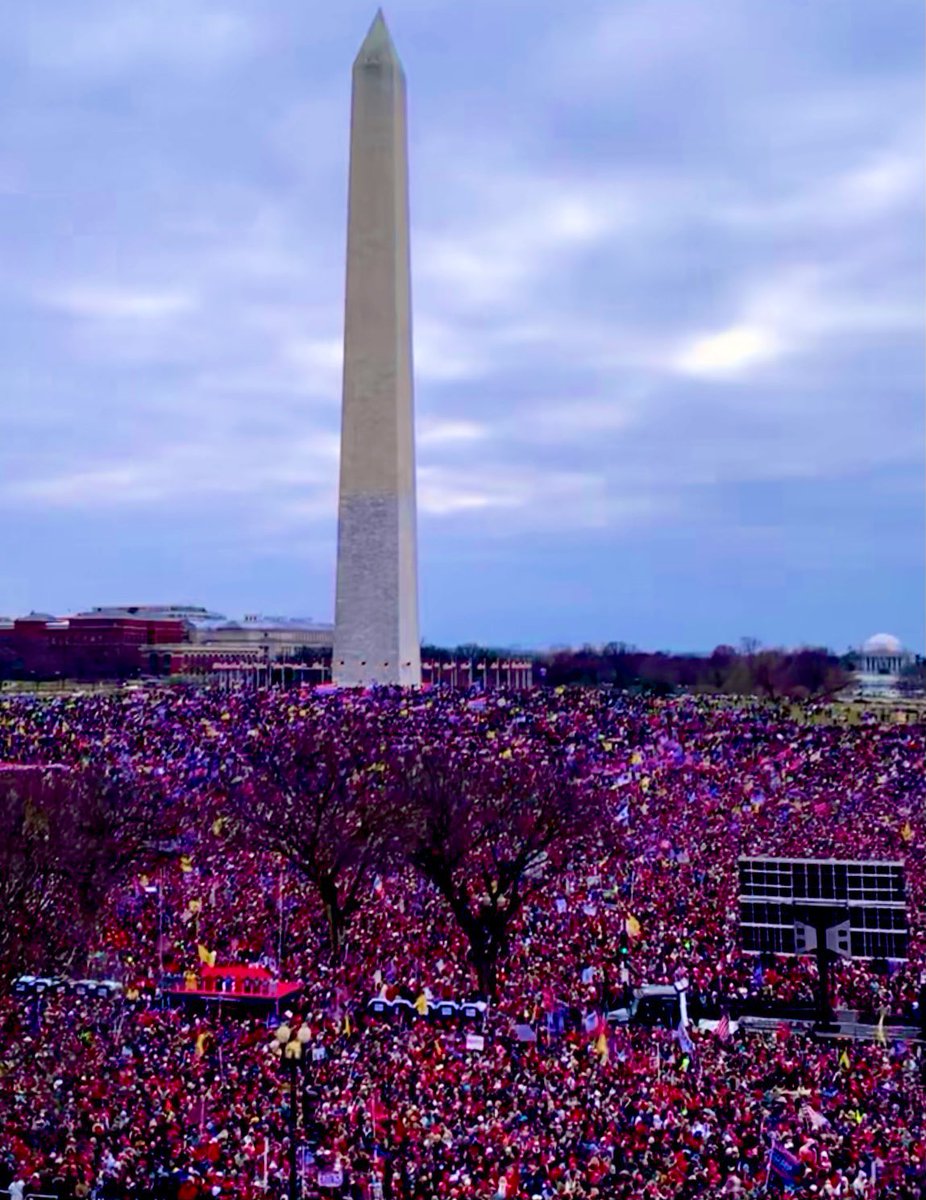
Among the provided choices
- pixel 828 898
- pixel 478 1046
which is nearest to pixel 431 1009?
pixel 478 1046

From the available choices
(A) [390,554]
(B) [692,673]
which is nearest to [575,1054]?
(A) [390,554]

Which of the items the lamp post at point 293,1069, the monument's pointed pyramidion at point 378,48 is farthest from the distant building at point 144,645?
the lamp post at point 293,1069

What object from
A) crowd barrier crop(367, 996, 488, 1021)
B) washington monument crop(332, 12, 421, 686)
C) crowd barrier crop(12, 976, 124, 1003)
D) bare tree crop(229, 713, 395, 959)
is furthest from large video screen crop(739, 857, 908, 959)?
washington monument crop(332, 12, 421, 686)

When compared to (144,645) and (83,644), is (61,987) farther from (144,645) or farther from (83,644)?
(144,645)

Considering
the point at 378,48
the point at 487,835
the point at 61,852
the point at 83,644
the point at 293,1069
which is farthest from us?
the point at 83,644

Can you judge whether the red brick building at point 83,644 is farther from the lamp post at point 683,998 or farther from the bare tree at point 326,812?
the lamp post at point 683,998

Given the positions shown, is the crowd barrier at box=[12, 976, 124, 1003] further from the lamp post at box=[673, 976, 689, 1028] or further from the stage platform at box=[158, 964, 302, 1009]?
the lamp post at box=[673, 976, 689, 1028]

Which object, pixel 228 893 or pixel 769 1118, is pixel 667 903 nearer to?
pixel 228 893
